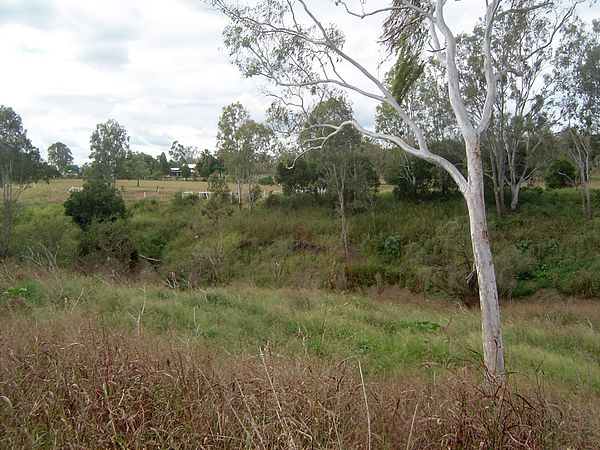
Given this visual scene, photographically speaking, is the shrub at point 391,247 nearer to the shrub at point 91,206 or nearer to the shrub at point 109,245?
the shrub at point 109,245

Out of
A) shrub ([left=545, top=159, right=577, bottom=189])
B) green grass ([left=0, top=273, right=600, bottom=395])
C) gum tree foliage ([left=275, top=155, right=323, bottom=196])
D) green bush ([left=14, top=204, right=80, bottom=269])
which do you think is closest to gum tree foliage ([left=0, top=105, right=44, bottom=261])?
green bush ([left=14, top=204, right=80, bottom=269])

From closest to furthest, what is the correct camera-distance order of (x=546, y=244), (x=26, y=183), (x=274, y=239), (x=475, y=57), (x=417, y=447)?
(x=417, y=447), (x=475, y=57), (x=546, y=244), (x=26, y=183), (x=274, y=239)

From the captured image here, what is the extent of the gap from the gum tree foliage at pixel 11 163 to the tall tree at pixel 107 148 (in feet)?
34.5

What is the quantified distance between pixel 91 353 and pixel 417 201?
3114 centimetres

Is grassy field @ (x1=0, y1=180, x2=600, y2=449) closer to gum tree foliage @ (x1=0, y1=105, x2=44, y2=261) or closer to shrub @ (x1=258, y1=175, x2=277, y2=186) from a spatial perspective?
gum tree foliage @ (x1=0, y1=105, x2=44, y2=261)

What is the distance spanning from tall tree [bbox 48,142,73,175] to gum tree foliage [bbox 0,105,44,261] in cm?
5136

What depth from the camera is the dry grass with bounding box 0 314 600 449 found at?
2.85m

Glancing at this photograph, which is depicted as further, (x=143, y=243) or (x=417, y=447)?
(x=143, y=243)

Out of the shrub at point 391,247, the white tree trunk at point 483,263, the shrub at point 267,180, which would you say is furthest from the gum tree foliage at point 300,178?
the white tree trunk at point 483,263

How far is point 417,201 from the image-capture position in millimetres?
33031

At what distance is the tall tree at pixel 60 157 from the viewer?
73812mm

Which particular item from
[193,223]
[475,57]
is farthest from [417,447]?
[193,223]

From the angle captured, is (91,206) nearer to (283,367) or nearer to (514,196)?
(514,196)

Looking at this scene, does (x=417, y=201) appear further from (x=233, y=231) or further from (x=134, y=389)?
(x=134, y=389)
